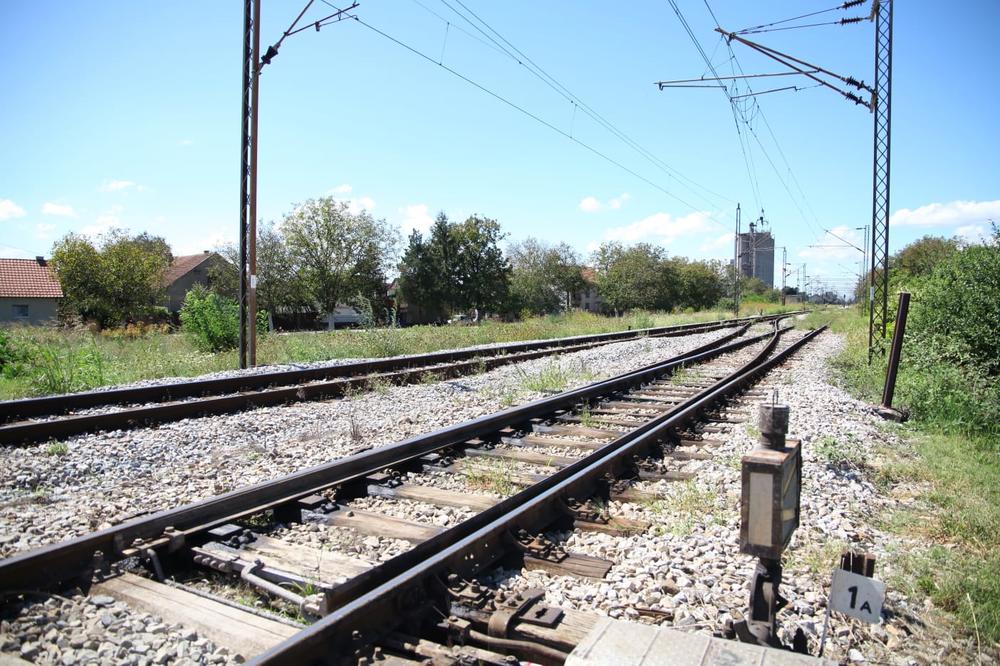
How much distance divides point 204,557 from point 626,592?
7.14 feet

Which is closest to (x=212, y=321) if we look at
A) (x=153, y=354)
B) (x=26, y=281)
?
(x=153, y=354)

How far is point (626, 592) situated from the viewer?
3.08 m

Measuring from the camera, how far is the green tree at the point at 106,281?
42531 millimetres

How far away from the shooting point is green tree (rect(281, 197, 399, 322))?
208 ft

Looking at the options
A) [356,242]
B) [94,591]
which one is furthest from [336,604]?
[356,242]

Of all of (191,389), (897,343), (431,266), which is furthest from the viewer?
(431,266)

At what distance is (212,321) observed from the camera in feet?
51.4

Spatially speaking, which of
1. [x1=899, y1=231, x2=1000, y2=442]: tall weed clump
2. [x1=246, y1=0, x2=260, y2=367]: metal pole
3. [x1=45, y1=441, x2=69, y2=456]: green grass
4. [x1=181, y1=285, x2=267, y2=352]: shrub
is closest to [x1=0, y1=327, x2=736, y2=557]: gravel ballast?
[x1=45, y1=441, x2=69, y2=456]: green grass

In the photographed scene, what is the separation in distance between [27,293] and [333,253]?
2562 centimetres

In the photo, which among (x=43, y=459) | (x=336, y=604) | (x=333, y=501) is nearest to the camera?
(x=336, y=604)

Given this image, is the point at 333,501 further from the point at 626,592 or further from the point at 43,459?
the point at 43,459

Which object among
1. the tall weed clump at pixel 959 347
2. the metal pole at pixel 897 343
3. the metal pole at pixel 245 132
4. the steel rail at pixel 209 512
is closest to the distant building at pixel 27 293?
the metal pole at pixel 245 132

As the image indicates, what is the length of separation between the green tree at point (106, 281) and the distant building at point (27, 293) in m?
6.45

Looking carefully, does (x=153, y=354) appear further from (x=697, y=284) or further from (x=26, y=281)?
(x=697, y=284)
